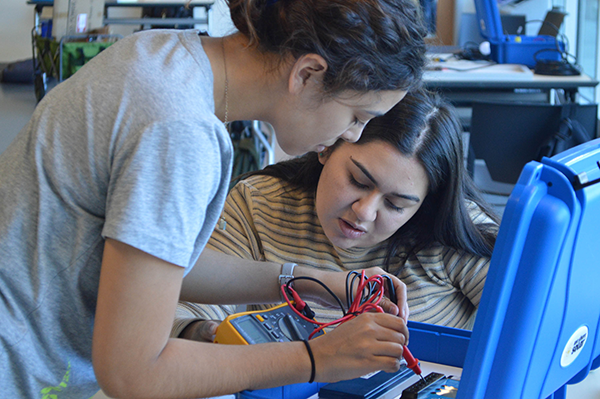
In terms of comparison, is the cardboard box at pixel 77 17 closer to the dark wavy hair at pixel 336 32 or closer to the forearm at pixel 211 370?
the dark wavy hair at pixel 336 32

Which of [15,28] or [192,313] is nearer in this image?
[192,313]

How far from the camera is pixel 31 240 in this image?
71 cm

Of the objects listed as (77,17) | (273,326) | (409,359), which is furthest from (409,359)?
(77,17)

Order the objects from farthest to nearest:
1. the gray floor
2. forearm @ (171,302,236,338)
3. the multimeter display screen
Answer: the gray floor < forearm @ (171,302,236,338) < the multimeter display screen

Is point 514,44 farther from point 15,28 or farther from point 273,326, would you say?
point 15,28

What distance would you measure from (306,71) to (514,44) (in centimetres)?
310

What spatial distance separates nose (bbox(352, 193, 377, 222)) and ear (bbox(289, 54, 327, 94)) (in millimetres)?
437

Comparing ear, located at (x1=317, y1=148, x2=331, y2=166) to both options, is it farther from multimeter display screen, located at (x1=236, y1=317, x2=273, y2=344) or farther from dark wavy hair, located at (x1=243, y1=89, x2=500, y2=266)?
multimeter display screen, located at (x1=236, y1=317, x2=273, y2=344)

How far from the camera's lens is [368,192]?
3.97ft

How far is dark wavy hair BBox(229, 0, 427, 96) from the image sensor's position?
0.77 meters

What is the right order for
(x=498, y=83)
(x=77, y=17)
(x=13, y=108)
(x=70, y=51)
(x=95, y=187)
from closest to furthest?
(x=95, y=187) → (x=498, y=83) → (x=70, y=51) → (x=77, y=17) → (x=13, y=108)

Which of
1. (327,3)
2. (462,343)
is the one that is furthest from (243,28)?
(462,343)

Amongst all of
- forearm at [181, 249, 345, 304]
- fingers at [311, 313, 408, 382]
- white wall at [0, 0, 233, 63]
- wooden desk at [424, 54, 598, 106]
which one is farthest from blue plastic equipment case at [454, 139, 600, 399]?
white wall at [0, 0, 233, 63]

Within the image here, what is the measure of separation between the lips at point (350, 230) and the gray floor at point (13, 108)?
3.55m
